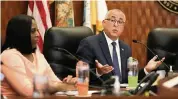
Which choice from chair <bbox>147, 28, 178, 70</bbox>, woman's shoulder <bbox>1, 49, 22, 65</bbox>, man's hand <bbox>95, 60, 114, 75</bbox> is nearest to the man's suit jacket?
man's hand <bbox>95, 60, 114, 75</bbox>

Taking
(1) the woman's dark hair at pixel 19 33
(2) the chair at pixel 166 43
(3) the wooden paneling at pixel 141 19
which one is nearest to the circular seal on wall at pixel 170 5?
(3) the wooden paneling at pixel 141 19

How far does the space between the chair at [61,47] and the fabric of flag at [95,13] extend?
36.9 inches

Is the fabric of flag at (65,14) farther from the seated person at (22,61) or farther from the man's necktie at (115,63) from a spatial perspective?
the seated person at (22,61)

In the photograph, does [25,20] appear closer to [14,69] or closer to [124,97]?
[14,69]

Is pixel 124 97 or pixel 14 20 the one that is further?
pixel 14 20

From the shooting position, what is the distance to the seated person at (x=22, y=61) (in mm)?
2654

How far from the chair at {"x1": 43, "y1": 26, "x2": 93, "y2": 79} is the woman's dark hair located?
29.9 inches

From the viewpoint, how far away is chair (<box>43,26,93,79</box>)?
147 inches

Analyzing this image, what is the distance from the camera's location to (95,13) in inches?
187

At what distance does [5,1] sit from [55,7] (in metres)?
0.58

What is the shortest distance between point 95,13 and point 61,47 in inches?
44.5

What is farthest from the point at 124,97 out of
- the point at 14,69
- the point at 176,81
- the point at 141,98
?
the point at 14,69

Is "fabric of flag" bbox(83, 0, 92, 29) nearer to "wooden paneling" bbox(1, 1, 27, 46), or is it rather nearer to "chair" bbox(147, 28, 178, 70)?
"wooden paneling" bbox(1, 1, 27, 46)

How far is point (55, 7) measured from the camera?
4.72 m
